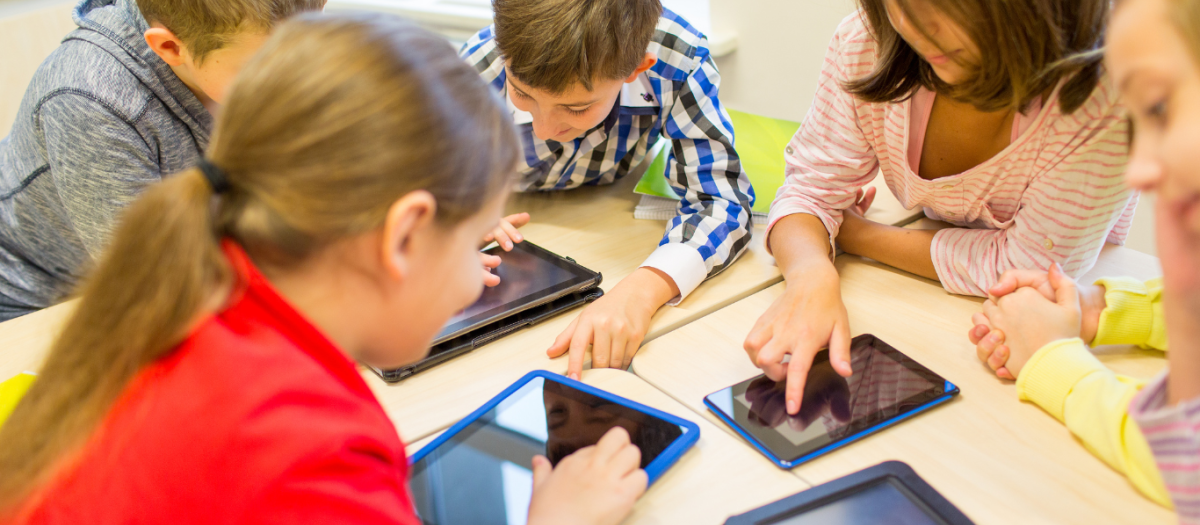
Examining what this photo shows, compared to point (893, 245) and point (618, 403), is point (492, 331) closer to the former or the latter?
point (618, 403)

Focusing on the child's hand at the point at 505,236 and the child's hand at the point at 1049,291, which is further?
the child's hand at the point at 505,236

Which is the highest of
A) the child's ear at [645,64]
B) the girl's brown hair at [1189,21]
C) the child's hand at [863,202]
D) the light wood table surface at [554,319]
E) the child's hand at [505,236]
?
the girl's brown hair at [1189,21]

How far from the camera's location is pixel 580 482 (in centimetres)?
58

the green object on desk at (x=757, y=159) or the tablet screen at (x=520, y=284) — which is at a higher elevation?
the green object on desk at (x=757, y=159)

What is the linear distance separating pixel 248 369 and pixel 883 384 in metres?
0.54

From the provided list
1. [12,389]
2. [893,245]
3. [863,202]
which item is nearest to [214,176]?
[12,389]

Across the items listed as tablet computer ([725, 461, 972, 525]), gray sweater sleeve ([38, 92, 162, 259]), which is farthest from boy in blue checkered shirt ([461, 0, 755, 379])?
gray sweater sleeve ([38, 92, 162, 259])

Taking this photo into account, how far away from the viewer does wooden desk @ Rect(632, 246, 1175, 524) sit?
57cm

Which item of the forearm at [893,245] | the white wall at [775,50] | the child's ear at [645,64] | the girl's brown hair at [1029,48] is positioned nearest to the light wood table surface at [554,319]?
the forearm at [893,245]

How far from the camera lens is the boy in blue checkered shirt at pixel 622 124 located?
88 cm

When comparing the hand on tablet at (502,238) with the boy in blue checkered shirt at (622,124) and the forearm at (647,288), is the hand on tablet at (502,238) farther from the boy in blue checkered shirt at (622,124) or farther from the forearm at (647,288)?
the forearm at (647,288)

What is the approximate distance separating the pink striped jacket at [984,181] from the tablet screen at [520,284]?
0.30 m

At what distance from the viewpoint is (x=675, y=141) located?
1.16 m

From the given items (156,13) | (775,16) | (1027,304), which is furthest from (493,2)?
(775,16)
